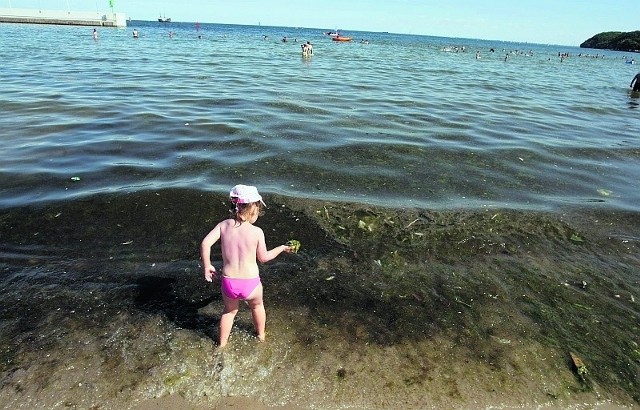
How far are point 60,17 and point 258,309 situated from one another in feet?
351

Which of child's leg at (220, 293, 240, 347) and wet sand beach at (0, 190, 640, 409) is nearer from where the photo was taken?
wet sand beach at (0, 190, 640, 409)

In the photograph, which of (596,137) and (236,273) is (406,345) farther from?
(596,137)

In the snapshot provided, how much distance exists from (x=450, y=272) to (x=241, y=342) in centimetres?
314

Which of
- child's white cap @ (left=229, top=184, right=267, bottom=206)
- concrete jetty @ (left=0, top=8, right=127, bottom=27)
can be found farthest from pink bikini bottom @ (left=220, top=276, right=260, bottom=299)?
concrete jetty @ (left=0, top=8, right=127, bottom=27)

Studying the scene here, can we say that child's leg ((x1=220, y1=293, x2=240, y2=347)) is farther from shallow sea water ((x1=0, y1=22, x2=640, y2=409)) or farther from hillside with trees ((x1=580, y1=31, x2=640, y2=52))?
hillside with trees ((x1=580, y1=31, x2=640, y2=52))

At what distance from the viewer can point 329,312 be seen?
4.99m

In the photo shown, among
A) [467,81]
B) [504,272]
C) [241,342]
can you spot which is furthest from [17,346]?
[467,81]

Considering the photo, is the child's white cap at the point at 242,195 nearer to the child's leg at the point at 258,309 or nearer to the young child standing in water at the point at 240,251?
the young child standing in water at the point at 240,251

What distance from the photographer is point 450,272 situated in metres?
5.95

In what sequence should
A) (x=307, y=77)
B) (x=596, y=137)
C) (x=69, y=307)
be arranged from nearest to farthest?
(x=69, y=307) → (x=596, y=137) → (x=307, y=77)

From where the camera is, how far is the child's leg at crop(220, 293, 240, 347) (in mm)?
4160

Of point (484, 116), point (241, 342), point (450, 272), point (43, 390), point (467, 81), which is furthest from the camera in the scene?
point (467, 81)

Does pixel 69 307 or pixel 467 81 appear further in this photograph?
pixel 467 81

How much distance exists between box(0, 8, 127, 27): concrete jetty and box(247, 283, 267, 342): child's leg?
105 meters
